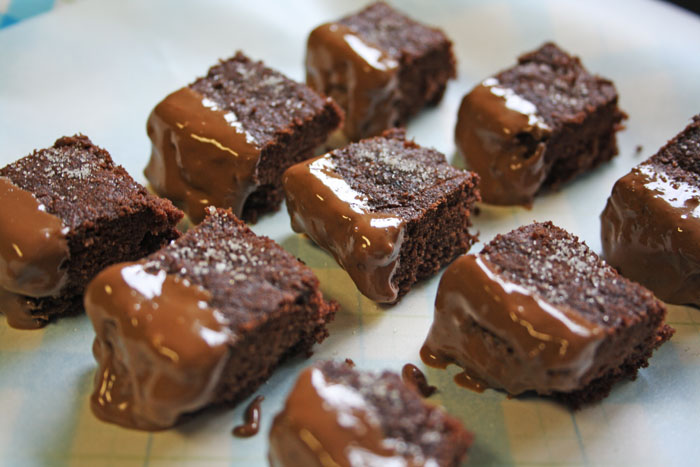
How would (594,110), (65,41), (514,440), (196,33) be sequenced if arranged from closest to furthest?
(514,440)
(594,110)
(65,41)
(196,33)

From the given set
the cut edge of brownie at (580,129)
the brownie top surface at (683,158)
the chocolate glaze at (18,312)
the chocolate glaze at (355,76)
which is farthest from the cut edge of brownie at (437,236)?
the chocolate glaze at (18,312)

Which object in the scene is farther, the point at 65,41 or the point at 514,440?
the point at 65,41

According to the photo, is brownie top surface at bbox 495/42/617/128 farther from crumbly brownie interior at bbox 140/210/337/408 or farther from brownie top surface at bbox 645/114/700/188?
crumbly brownie interior at bbox 140/210/337/408

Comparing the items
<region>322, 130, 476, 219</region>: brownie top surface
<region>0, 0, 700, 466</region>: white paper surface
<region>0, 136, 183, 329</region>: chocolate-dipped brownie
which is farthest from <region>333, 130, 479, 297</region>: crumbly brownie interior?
<region>0, 136, 183, 329</region>: chocolate-dipped brownie

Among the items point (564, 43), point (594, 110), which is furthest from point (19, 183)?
point (564, 43)

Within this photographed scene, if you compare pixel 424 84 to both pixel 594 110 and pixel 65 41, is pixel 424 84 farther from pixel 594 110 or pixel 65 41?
pixel 65 41

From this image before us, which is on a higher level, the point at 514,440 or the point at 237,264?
the point at 237,264
